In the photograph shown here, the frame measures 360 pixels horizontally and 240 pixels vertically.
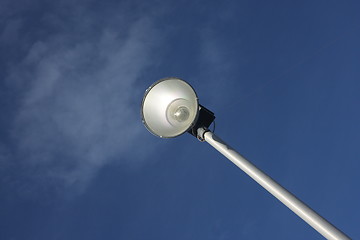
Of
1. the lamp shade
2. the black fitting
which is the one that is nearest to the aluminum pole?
the black fitting

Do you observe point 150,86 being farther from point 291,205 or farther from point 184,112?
point 291,205

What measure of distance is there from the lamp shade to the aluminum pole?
39.3 inches

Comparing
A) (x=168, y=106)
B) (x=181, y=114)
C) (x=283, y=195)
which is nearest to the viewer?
(x=283, y=195)

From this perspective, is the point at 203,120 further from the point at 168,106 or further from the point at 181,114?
the point at 168,106

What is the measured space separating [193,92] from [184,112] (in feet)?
1.39

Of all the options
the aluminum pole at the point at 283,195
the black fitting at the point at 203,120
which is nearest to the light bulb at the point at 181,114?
the black fitting at the point at 203,120

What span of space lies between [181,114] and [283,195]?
7.98 feet

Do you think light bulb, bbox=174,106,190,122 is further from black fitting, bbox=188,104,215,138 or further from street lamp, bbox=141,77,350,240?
black fitting, bbox=188,104,215,138

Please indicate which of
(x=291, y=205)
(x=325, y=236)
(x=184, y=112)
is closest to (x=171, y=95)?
(x=184, y=112)

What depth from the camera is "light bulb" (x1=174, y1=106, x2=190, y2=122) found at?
5.89 metres

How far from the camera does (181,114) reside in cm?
593

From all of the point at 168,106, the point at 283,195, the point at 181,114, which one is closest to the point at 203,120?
the point at 181,114

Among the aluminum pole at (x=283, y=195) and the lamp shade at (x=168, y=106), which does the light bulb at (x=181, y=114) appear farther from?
the aluminum pole at (x=283, y=195)

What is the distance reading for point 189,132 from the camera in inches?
218
